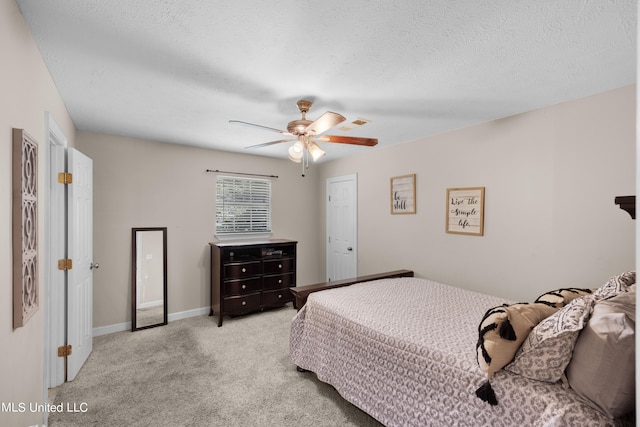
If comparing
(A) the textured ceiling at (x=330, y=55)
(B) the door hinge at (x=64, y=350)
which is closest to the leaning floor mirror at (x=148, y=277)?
(B) the door hinge at (x=64, y=350)

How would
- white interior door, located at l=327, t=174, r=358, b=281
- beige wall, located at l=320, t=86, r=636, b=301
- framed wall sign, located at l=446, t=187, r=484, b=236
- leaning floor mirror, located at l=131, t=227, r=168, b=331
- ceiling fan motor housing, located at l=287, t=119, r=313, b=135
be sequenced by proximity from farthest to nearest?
white interior door, located at l=327, t=174, r=358, b=281 < leaning floor mirror, located at l=131, t=227, r=168, b=331 < framed wall sign, located at l=446, t=187, r=484, b=236 < ceiling fan motor housing, located at l=287, t=119, r=313, b=135 < beige wall, located at l=320, t=86, r=636, b=301

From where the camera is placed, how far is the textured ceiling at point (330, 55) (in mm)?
1473

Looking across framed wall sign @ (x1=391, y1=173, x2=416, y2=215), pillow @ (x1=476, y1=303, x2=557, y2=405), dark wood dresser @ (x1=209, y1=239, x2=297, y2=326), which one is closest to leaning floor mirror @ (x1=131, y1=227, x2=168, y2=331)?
dark wood dresser @ (x1=209, y1=239, x2=297, y2=326)

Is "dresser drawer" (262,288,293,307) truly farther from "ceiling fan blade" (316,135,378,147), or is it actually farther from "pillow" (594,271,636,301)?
"pillow" (594,271,636,301)

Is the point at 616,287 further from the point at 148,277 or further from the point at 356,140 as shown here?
the point at 148,277

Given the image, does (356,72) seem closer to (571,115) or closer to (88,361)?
(571,115)

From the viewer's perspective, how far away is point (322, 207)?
18.0 ft

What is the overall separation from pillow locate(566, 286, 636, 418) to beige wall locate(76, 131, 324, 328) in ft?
13.8

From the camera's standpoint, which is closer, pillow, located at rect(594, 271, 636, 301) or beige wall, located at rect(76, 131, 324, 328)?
pillow, located at rect(594, 271, 636, 301)

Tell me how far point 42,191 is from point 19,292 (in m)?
0.82

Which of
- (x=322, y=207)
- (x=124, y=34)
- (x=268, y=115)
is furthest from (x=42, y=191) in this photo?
(x=322, y=207)

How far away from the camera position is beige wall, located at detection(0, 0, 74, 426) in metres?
1.28

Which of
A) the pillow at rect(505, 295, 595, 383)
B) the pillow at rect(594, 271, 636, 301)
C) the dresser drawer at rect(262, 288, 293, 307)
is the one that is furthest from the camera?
the dresser drawer at rect(262, 288, 293, 307)

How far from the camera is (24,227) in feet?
4.91
